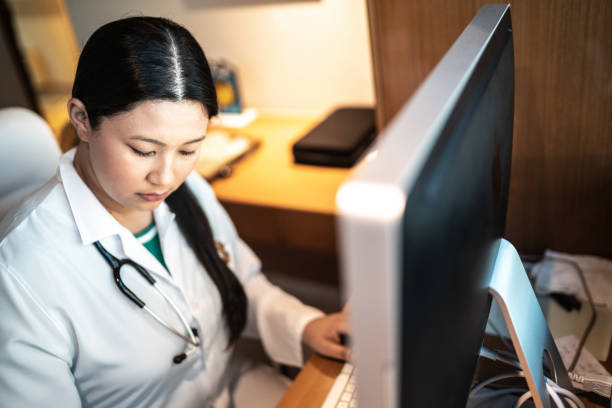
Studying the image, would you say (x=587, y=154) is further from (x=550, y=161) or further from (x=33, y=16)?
(x=33, y=16)

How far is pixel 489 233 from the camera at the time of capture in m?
0.54

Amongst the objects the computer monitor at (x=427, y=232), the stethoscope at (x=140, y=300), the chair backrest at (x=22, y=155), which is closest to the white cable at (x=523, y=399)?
the computer monitor at (x=427, y=232)

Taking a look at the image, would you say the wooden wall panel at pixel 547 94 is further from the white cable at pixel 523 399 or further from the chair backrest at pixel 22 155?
the chair backrest at pixel 22 155

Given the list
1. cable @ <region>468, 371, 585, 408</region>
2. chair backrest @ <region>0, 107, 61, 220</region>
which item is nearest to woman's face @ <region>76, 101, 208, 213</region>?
chair backrest @ <region>0, 107, 61, 220</region>

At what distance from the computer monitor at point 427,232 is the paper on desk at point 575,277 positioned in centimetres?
52

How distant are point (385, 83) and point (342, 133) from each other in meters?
0.54

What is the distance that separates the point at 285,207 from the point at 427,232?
1177mm

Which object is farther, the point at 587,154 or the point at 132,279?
the point at 587,154

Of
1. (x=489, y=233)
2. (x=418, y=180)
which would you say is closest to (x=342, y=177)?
(x=489, y=233)

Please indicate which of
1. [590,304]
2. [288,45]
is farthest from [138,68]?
[288,45]

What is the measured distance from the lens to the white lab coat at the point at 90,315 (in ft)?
2.45

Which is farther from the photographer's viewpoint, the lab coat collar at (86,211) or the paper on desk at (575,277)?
the paper on desk at (575,277)

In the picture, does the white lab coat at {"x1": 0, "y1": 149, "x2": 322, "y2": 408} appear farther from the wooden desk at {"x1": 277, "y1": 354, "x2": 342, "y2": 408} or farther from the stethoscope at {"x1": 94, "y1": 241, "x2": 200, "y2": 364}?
the wooden desk at {"x1": 277, "y1": 354, "x2": 342, "y2": 408}

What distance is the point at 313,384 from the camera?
87 cm
